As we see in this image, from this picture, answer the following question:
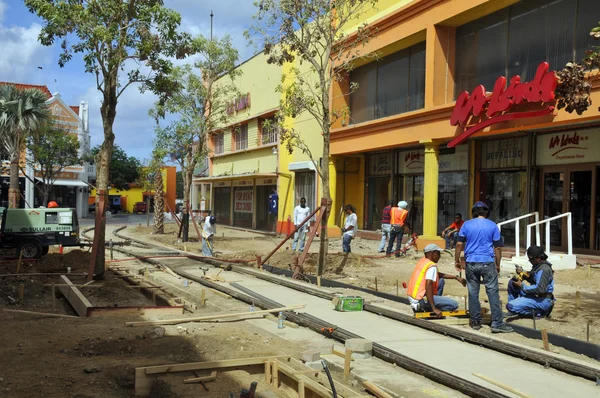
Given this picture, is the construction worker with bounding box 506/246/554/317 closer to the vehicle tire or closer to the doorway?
the doorway

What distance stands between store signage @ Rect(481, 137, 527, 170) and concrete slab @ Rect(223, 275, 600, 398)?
1005 cm

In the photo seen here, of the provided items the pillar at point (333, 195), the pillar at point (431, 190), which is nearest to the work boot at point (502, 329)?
the pillar at point (431, 190)

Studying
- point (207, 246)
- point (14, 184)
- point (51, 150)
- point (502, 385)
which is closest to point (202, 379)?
point (502, 385)

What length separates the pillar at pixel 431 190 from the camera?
1970 centimetres

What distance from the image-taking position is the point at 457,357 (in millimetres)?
7566

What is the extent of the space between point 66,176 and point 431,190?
134 feet

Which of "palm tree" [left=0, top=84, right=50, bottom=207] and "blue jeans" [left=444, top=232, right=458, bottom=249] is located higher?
"palm tree" [left=0, top=84, right=50, bottom=207]

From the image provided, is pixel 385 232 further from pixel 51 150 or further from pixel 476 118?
pixel 51 150

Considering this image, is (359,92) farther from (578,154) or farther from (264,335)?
(264,335)

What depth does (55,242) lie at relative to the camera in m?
19.1

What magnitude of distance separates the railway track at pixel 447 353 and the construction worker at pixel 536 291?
1.29 m

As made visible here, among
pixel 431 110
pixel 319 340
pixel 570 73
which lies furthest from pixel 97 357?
pixel 431 110

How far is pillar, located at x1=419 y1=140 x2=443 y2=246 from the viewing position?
776 inches

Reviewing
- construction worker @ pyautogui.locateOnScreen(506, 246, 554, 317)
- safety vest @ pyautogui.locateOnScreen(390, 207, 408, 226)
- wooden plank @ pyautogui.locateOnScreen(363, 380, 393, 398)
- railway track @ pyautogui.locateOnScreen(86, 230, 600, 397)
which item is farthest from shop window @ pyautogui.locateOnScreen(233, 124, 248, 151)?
wooden plank @ pyautogui.locateOnScreen(363, 380, 393, 398)
